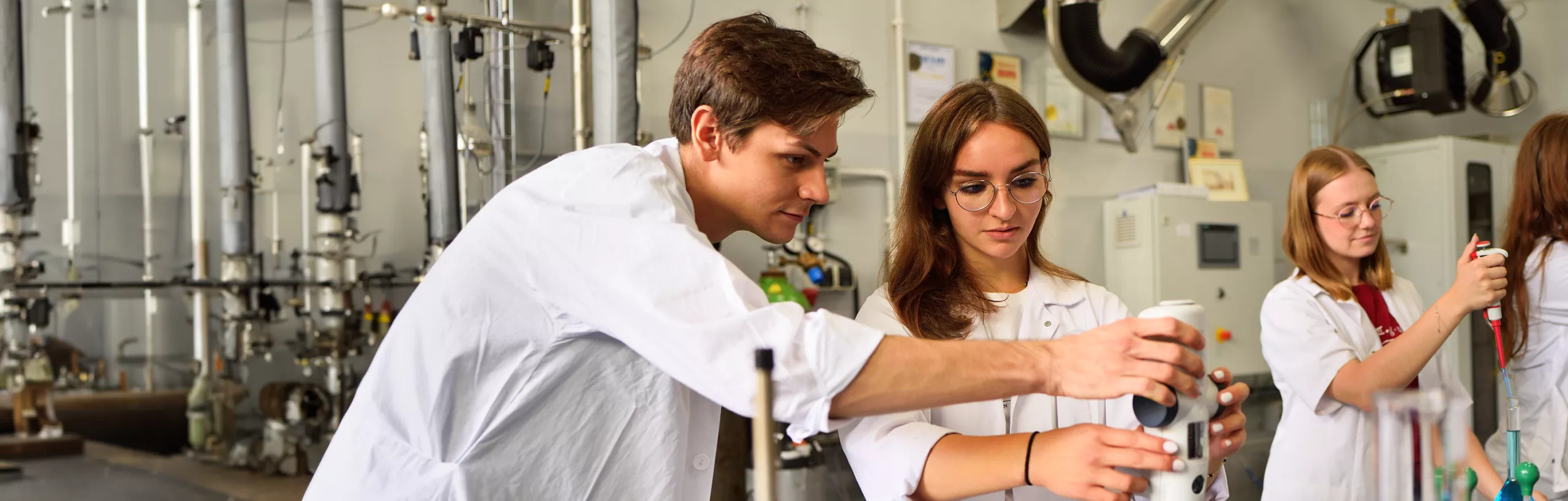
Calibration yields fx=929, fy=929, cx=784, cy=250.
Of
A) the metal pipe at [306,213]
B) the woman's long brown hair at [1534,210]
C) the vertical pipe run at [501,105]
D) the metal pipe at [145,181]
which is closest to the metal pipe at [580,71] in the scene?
the vertical pipe run at [501,105]

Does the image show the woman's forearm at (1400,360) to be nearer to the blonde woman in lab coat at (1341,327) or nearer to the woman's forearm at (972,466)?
the blonde woman in lab coat at (1341,327)

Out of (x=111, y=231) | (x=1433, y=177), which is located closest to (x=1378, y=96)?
(x=1433, y=177)

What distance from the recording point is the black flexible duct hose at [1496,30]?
13.3 feet

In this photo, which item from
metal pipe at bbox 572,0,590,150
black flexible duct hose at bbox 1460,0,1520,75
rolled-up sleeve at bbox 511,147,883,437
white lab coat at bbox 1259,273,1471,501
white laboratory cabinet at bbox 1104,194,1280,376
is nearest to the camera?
rolled-up sleeve at bbox 511,147,883,437

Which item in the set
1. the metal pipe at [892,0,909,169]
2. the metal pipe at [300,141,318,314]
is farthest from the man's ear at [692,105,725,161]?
the metal pipe at [892,0,909,169]

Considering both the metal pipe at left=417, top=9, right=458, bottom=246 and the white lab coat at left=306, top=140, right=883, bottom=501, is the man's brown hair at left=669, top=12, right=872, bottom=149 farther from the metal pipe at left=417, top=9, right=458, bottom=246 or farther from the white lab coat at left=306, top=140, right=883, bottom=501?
the metal pipe at left=417, top=9, right=458, bottom=246

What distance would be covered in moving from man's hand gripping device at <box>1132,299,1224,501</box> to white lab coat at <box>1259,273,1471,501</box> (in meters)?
0.88

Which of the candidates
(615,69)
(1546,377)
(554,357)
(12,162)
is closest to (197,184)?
(12,162)

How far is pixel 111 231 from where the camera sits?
2461 millimetres

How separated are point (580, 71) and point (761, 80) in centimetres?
169

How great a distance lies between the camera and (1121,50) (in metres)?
3.55

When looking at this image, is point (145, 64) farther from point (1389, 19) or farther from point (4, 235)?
point (1389, 19)

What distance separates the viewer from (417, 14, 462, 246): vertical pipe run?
103 inches

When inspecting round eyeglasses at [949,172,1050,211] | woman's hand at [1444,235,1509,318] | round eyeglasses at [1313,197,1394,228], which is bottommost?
woman's hand at [1444,235,1509,318]
